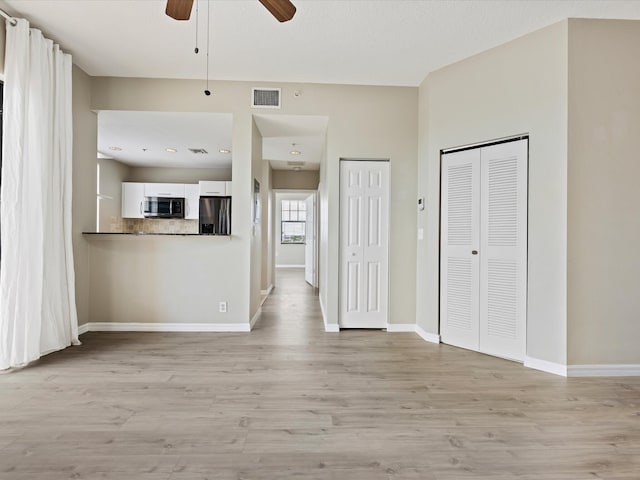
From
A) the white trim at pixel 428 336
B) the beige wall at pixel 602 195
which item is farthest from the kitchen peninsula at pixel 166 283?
the beige wall at pixel 602 195

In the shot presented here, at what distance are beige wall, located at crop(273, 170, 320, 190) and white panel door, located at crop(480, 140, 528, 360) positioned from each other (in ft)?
15.0

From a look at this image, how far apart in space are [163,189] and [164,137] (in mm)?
2058

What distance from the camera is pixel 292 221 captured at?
12219mm

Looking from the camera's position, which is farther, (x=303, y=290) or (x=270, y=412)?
(x=303, y=290)

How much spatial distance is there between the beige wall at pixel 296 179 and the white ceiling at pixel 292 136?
893mm

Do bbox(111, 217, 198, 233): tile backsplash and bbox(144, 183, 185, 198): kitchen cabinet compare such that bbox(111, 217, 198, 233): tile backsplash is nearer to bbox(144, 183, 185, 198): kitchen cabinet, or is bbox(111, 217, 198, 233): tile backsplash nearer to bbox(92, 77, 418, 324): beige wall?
bbox(144, 183, 185, 198): kitchen cabinet

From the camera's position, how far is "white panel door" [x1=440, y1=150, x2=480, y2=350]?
358 cm

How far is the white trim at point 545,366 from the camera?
2965 millimetres

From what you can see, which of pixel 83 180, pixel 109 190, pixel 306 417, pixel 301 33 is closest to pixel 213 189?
pixel 109 190

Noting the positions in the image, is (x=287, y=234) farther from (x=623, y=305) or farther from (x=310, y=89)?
(x=623, y=305)

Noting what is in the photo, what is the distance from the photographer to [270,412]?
227 centimetres

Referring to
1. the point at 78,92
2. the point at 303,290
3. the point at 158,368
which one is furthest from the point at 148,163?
the point at 158,368

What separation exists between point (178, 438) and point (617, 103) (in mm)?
4161

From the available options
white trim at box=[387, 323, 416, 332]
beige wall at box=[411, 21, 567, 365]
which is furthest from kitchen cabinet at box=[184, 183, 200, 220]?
beige wall at box=[411, 21, 567, 365]
